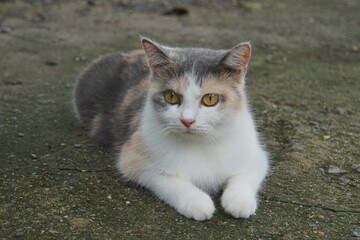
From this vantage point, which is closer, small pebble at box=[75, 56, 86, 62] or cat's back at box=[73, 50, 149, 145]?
cat's back at box=[73, 50, 149, 145]

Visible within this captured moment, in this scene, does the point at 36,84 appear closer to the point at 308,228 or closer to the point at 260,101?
the point at 260,101

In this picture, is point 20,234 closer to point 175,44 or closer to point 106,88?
point 106,88

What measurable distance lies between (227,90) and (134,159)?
2.55ft

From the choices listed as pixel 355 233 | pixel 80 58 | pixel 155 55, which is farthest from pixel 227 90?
pixel 80 58

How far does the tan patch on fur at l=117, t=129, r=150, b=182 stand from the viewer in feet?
10.2

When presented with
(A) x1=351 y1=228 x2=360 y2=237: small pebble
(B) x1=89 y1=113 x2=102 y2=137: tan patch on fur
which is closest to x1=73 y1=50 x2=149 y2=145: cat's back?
(B) x1=89 y1=113 x2=102 y2=137: tan patch on fur

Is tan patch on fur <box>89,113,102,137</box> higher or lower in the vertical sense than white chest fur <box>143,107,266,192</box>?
lower

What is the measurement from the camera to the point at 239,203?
2.72 m

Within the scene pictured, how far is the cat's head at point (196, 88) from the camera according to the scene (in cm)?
275

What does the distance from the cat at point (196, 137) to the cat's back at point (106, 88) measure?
0.55 metres

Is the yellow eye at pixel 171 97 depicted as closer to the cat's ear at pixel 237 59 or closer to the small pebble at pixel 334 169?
the cat's ear at pixel 237 59

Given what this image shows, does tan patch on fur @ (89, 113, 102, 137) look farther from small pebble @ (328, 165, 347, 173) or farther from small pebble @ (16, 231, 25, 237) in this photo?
small pebble @ (328, 165, 347, 173)

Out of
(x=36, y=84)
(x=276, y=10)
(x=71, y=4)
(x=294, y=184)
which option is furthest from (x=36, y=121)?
(x=276, y=10)

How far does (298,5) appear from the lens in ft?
27.3
